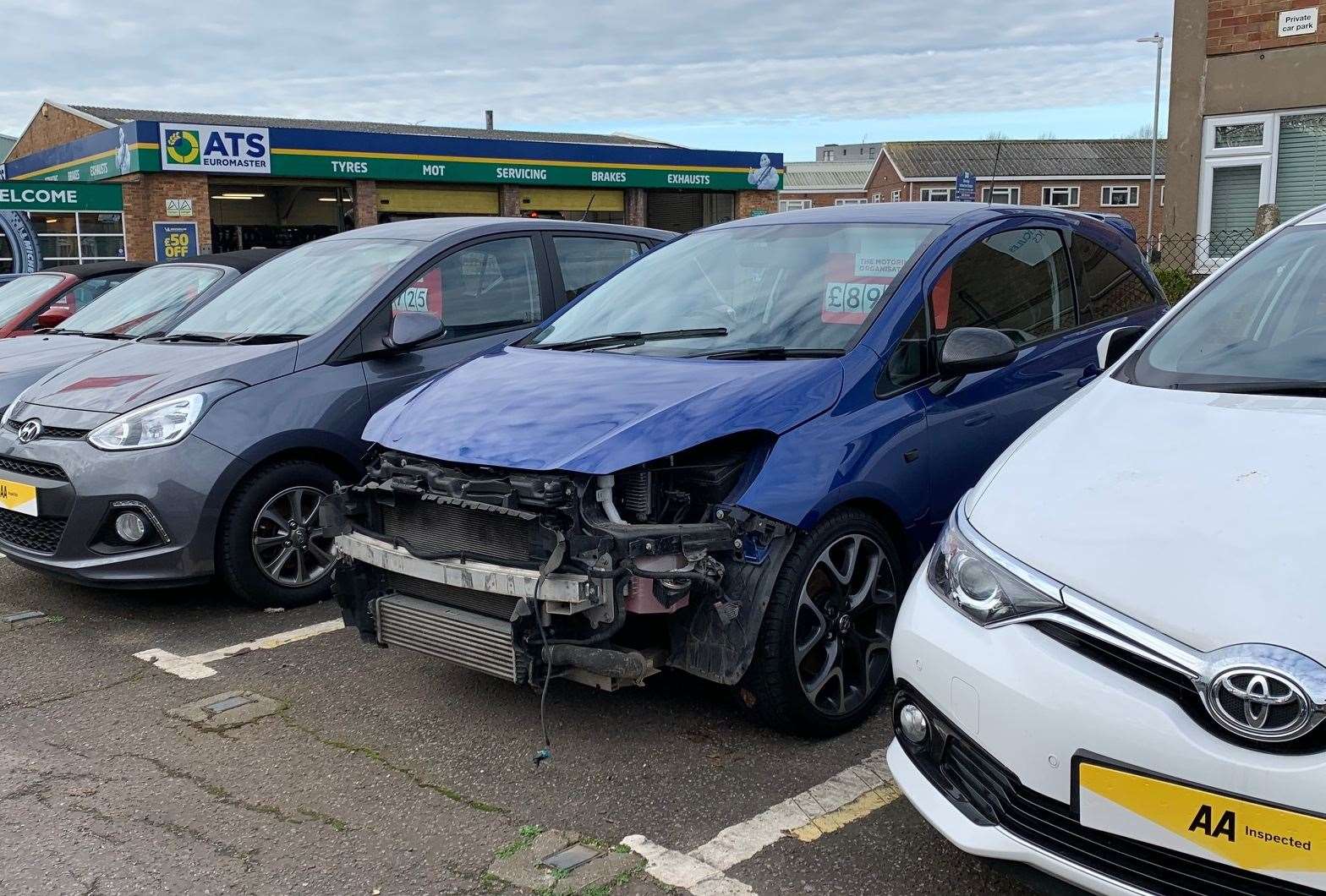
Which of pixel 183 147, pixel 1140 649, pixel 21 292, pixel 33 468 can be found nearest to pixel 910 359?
pixel 1140 649

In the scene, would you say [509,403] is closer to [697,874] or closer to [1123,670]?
[697,874]

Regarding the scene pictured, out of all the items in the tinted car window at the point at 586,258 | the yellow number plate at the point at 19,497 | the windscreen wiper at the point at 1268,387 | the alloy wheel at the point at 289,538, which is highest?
the tinted car window at the point at 586,258

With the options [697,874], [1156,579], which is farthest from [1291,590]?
[697,874]

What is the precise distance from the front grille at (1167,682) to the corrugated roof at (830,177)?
80659mm

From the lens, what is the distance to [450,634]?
12.4 feet

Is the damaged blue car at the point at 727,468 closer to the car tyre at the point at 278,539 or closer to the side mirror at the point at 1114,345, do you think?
the side mirror at the point at 1114,345

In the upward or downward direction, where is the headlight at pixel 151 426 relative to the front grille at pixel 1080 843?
upward

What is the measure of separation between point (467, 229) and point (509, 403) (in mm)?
2489

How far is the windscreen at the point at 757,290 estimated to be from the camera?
14.1ft

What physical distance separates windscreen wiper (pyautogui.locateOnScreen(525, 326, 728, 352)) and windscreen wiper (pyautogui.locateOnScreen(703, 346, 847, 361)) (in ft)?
0.73

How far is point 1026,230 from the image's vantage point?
16.1 feet

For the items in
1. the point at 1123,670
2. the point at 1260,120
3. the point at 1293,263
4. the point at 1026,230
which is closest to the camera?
the point at 1123,670

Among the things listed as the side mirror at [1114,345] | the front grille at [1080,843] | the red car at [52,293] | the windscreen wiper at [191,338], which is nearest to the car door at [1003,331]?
the side mirror at [1114,345]

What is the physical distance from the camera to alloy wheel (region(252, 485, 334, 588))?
532 centimetres
